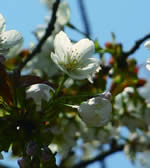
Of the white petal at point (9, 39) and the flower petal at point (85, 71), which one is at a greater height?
the white petal at point (9, 39)

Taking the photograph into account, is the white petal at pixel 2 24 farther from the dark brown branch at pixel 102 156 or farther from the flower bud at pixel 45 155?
the dark brown branch at pixel 102 156

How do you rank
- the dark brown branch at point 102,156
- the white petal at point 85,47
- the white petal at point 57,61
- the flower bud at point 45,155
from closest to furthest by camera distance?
the flower bud at point 45,155 → the white petal at point 57,61 → the white petal at point 85,47 → the dark brown branch at point 102,156

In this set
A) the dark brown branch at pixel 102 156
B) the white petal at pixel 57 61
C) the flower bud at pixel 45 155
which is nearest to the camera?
the flower bud at pixel 45 155

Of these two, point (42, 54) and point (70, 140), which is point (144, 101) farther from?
point (42, 54)

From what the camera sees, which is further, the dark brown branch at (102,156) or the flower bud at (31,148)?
the dark brown branch at (102,156)

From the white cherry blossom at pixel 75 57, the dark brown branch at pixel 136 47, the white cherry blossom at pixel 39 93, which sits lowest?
the dark brown branch at pixel 136 47

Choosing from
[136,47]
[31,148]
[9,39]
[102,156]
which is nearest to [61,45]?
[9,39]

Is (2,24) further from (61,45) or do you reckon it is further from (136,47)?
(136,47)

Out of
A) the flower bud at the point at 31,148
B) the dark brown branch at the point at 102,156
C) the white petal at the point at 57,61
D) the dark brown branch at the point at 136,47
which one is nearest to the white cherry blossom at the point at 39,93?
the white petal at the point at 57,61

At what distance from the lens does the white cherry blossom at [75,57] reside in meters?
1.41

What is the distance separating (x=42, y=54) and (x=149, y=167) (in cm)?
150

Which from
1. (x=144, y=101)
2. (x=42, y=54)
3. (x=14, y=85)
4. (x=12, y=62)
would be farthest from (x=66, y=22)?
(x=14, y=85)

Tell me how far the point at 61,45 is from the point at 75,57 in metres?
0.09

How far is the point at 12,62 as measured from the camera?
255 centimetres
